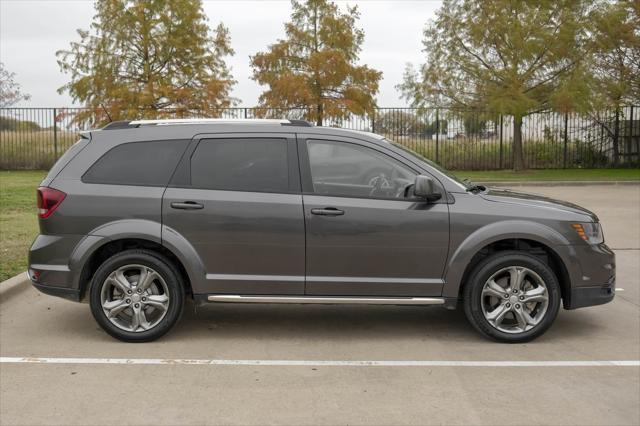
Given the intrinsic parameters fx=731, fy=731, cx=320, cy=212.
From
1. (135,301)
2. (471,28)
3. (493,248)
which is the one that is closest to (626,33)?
(471,28)

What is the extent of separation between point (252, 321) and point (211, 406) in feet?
7.13

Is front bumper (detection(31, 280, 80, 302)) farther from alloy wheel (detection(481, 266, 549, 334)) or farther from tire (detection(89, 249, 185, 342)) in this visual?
alloy wheel (detection(481, 266, 549, 334))

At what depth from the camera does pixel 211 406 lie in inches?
176

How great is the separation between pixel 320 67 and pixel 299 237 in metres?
18.3

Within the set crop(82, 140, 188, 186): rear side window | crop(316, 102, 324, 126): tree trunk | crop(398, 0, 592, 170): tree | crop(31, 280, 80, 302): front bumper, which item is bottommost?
crop(31, 280, 80, 302): front bumper

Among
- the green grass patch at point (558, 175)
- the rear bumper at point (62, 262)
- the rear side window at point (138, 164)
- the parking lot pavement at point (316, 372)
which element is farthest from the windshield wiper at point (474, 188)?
the green grass patch at point (558, 175)

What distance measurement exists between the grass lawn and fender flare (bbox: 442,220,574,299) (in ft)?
15.6

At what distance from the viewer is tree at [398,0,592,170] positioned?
23.7 meters

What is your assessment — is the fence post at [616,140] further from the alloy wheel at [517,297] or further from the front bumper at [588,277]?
the alloy wheel at [517,297]

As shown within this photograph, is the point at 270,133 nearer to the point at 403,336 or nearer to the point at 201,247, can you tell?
the point at 201,247

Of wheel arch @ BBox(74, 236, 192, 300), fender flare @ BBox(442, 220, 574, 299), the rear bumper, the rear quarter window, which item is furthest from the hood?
the rear quarter window

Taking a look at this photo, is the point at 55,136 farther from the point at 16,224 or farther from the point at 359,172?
the point at 359,172

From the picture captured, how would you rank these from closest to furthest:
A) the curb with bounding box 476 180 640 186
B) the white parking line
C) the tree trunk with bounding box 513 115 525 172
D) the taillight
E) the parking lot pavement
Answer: the parking lot pavement < the white parking line < the taillight < the curb with bounding box 476 180 640 186 < the tree trunk with bounding box 513 115 525 172

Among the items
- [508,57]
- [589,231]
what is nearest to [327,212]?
[589,231]
